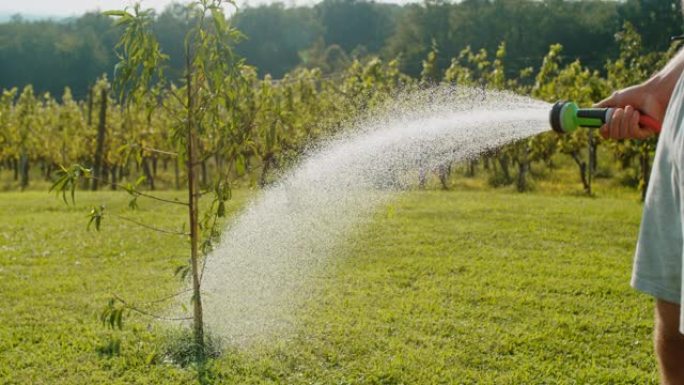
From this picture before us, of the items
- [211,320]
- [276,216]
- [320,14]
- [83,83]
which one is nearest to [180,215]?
[276,216]

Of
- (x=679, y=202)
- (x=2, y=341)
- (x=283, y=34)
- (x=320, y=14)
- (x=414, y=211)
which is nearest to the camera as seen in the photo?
(x=679, y=202)

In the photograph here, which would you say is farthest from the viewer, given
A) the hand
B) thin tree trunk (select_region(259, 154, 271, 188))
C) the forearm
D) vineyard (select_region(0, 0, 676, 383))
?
thin tree trunk (select_region(259, 154, 271, 188))

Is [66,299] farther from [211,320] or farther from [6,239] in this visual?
[6,239]

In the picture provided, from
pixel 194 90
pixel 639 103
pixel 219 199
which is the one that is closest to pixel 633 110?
pixel 639 103

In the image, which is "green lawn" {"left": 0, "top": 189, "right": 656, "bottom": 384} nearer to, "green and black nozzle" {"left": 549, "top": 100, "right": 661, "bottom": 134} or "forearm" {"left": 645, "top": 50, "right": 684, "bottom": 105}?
"green and black nozzle" {"left": 549, "top": 100, "right": 661, "bottom": 134}

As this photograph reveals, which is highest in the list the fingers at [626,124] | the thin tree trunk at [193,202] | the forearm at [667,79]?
the forearm at [667,79]

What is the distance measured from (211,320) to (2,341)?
1.40 metres

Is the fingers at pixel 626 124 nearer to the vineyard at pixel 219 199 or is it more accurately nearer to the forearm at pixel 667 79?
the forearm at pixel 667 79

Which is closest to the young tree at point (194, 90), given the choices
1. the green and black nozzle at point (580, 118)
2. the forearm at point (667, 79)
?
the green and black nozzle at point (580, 118)

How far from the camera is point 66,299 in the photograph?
6012 millimetres

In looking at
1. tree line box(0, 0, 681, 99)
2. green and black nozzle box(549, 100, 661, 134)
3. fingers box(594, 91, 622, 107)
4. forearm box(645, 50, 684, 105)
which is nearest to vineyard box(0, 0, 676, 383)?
tree line box(0, 0, 681, 99)

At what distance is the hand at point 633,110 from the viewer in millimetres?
2301

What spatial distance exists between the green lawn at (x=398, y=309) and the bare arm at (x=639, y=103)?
2157 millimetres

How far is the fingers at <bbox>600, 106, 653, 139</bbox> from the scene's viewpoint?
2336 mm
